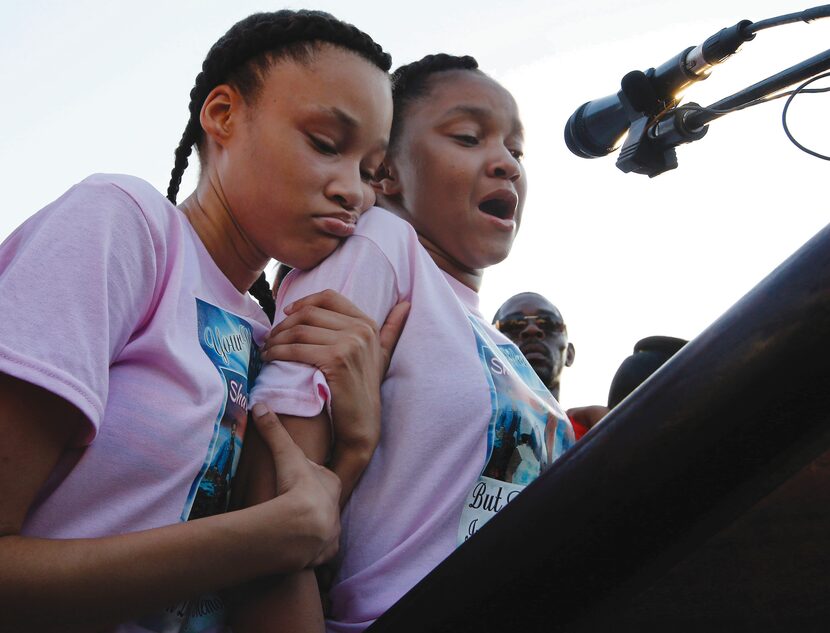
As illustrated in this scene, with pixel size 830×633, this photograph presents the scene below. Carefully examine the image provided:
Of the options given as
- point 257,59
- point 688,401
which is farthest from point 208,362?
point 688,401

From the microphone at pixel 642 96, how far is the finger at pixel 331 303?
98 cm

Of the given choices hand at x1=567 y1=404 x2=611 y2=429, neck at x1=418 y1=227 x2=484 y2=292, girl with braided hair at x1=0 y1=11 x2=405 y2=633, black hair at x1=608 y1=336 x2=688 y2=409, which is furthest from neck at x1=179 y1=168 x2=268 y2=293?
hand at x1=567 y1=404 x2=611 y2=429

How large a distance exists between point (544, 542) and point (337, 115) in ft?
3.18

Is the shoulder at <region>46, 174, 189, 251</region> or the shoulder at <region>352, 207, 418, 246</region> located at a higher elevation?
the shoulder at <region>352, 207, 418, 246</region>

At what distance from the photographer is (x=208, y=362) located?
43.8 inches

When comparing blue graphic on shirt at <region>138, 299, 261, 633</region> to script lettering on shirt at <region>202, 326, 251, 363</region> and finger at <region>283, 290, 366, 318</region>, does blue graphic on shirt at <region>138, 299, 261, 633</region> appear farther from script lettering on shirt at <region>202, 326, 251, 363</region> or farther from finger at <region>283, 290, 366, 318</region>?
finger at <region>283, 290, 366, 318</region>

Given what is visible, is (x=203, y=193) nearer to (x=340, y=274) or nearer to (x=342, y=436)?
(x=340, y=274)

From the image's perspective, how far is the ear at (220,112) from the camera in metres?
1.42

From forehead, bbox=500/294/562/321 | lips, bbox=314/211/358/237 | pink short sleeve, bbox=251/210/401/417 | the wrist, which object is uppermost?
forehead, bbox=500/294/562/321

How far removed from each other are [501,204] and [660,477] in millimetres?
1337

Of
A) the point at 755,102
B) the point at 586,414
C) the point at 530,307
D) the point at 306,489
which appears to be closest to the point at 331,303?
the point at 306,489

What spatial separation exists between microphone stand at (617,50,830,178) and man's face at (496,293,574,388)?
339cm

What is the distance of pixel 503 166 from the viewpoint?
178 centimetres

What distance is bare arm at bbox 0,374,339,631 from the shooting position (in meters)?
0.82
